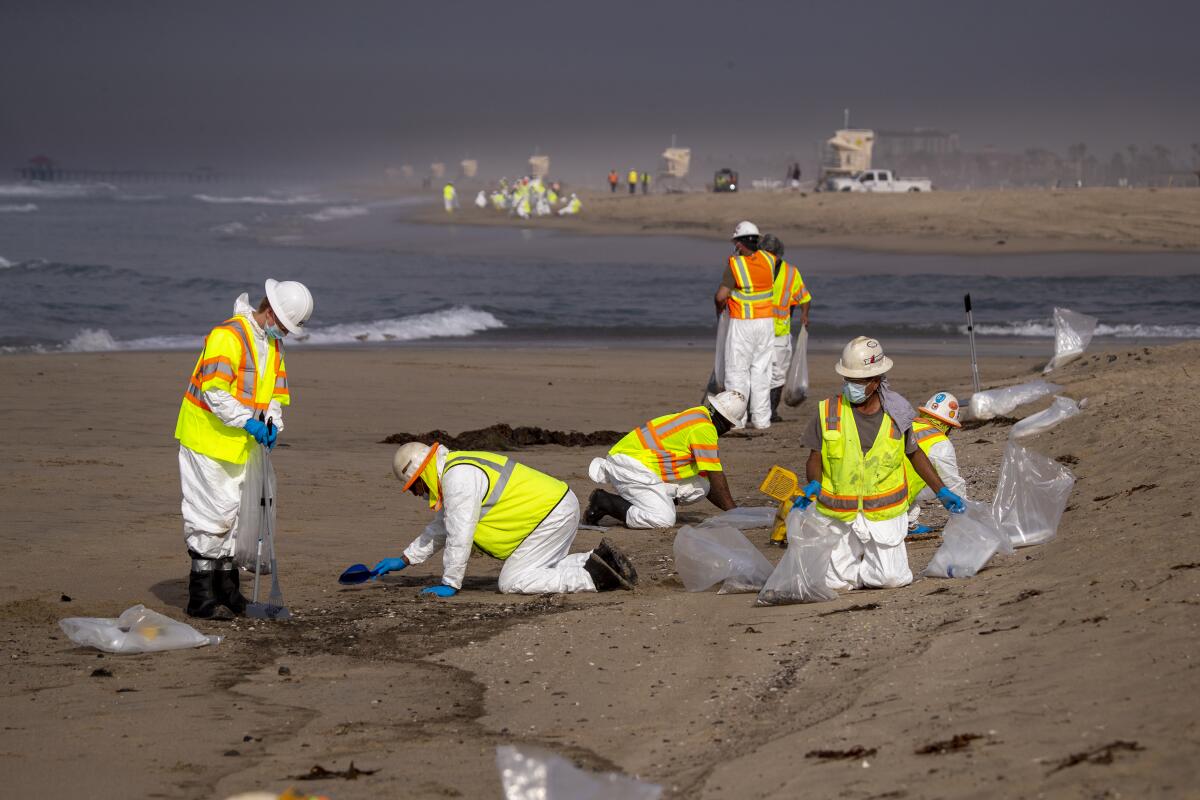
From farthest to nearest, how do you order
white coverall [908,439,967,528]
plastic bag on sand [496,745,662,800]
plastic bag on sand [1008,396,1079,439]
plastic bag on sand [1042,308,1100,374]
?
1. plastic bag on sand [1042,308,1100,374]
2. plastic bag on sand [1008,396,1079,439]
3. white coverall [908,439,967,528]
4. plastic bag on sand [496,745,662,800]

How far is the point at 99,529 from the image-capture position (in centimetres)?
852

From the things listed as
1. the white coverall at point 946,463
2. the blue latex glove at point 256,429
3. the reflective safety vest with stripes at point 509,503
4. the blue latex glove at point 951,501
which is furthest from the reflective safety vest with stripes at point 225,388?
the white coverall at point 946,463

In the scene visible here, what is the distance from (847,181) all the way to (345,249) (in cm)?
2500

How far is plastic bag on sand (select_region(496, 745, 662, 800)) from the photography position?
3695 millimetres

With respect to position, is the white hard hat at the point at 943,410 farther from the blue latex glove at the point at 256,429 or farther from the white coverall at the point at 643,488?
the blue latex glove at the point at 256,429

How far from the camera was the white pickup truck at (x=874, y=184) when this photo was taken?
58156 millimetres

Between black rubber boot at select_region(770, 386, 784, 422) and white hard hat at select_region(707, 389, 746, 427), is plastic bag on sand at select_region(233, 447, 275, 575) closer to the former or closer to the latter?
white hard hat at select_region(707, 389, 746, 427)

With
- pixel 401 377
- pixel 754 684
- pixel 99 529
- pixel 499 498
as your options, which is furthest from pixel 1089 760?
pixel 401 377

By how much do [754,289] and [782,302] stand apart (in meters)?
0.34

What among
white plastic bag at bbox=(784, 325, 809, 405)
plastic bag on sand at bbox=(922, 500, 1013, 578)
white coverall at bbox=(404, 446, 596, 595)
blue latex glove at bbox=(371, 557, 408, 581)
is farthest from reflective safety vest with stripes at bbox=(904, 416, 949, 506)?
white plastic bag at bbox=(784, 325, 809, 405)

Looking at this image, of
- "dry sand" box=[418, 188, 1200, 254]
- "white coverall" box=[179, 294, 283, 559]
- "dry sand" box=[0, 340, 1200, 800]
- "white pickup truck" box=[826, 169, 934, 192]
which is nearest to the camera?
"dry sand" box=[0, 340, 1200, 800]

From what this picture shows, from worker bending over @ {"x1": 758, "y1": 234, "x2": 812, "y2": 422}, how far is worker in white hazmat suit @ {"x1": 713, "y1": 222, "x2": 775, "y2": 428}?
0.38 ft

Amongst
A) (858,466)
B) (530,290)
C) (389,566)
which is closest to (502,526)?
(389,566)

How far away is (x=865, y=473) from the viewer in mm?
6645
